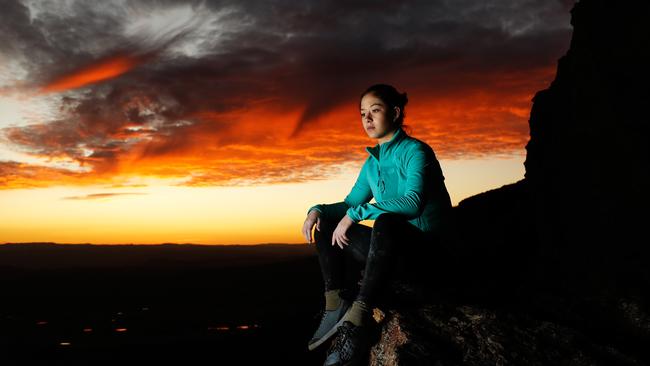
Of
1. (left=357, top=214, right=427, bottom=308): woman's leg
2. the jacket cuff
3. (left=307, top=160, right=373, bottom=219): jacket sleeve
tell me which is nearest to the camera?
(left=357, top=214, right=427, bottom=308): woman's leg

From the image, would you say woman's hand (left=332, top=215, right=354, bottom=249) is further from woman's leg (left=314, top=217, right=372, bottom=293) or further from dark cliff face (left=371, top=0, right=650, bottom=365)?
dark cliff face (left=371, top=0, right=650, bottom=365)

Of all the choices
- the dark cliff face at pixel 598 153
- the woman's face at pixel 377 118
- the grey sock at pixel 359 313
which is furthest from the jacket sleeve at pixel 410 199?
the dark cliff face at pixel 598 153

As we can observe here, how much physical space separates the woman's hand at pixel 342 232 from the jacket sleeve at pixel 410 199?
82 mm

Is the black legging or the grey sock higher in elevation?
the black legging

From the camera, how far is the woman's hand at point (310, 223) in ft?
15.1

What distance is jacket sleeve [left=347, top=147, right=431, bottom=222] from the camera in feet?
12.5

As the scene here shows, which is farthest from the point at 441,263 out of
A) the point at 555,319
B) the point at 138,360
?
the point at 138,360

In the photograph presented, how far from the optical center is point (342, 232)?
4.13 m

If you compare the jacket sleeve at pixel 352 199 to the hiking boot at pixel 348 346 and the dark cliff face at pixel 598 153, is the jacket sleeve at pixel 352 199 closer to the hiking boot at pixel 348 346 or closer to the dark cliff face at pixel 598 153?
the hiking boot at pixel 348 346

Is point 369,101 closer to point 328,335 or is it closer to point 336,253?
point 336,253

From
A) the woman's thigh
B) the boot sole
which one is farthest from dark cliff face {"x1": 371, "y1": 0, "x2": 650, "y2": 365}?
the woman's thigh

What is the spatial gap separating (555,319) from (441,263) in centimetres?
103

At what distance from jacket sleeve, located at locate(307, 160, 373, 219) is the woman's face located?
0.48m

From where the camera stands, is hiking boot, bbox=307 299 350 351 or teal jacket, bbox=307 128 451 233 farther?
hiking boot, bbox=307 299 350 351
